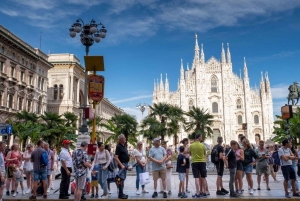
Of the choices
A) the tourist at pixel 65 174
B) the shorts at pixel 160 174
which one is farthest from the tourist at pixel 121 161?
the tourist at pixel 65 174

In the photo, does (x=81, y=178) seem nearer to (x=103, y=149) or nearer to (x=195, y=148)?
(x=103, y=149)

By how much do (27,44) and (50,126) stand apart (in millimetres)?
14236

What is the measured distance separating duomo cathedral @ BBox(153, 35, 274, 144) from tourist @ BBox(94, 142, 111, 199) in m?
50.1

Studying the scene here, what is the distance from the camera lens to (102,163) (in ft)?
28.9

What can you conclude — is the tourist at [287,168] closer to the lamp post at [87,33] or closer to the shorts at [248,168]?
the shorts at [248,168]

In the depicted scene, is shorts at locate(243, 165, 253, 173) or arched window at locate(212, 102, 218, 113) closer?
shorts at locate(243, 165, 253, 173)

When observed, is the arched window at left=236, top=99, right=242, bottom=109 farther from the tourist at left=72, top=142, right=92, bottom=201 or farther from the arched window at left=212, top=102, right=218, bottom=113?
the tourist at left=72, top=142, right=92, bottom=201

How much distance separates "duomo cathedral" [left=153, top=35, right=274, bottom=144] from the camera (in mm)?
58281

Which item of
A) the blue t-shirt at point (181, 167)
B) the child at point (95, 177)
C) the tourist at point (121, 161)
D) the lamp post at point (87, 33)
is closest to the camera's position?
the tourist at point (121, 161)

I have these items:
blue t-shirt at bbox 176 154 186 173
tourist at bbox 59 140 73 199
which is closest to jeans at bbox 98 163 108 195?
tourist at bbox 59 140 73 199

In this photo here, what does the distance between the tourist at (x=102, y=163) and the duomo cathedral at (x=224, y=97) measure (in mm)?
50069

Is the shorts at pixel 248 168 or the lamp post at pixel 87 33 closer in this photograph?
the shorts at pixel 248 168

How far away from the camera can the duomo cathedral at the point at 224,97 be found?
191 ft

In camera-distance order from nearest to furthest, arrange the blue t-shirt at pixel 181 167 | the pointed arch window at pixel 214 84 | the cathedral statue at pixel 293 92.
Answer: the blue t-shirt at pixel 181 167 → the cathedral statue at pixel 293 92 → the pointed arch window at pixel 214 84
